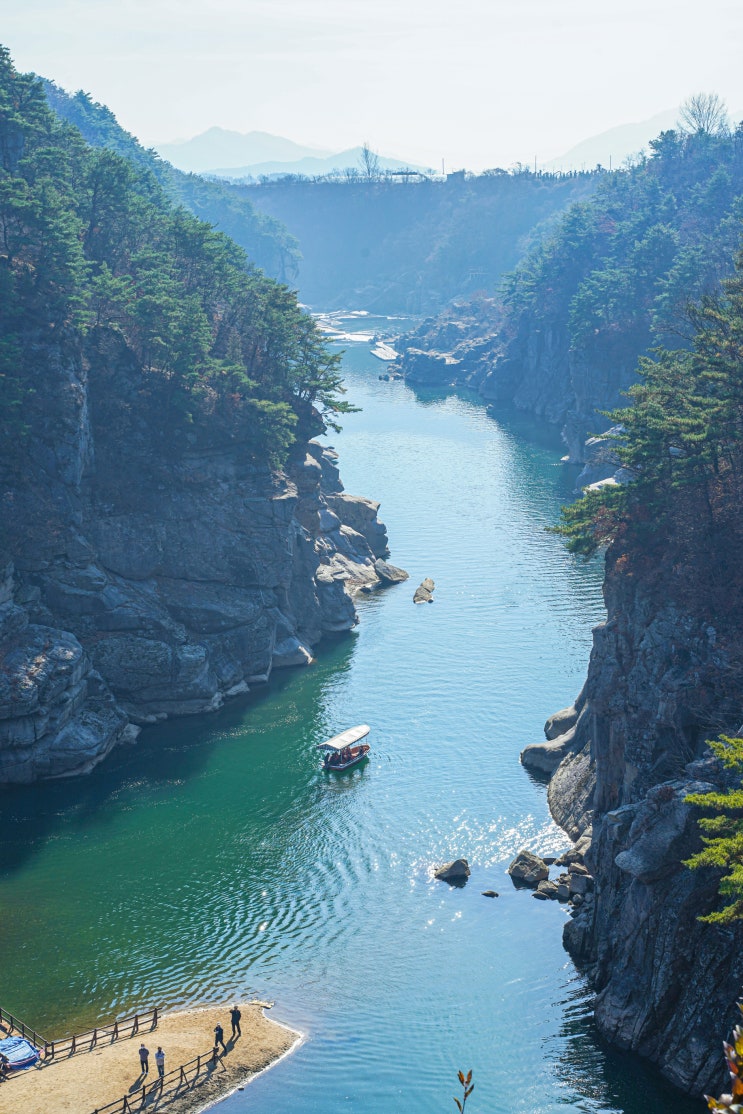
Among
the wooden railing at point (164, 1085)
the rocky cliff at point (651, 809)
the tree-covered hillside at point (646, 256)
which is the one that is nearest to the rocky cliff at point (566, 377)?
the tree-covered hillside at point (646, 256)

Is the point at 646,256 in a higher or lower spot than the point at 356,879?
higher

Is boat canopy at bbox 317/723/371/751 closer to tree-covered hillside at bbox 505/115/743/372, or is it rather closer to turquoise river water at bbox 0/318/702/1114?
turquoise river water at bbox 0/318/702/1114

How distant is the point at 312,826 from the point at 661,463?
1112 inches

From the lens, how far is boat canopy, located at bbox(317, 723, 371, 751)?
74625mm

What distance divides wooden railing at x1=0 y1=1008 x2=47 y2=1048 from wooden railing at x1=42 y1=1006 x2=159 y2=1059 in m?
0.24

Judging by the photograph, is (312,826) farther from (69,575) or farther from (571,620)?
(571,620)

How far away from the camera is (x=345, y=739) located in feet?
248

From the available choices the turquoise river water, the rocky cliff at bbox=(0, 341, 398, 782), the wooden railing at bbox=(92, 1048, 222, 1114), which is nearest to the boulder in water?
the turquoise river water

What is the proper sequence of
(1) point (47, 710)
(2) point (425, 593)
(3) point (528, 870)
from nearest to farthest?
(3) point (528, 870) → (1) point (47, 710) → (2) point (425, 593)

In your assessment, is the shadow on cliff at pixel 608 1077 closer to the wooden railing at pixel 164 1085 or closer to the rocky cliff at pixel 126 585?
the wooden railing at pixel 164 1085

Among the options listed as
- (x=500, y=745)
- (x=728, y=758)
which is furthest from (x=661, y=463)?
(x=728, y=758)

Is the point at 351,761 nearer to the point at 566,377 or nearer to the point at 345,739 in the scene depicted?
the point at 345,739

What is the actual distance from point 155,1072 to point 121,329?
58970 mm

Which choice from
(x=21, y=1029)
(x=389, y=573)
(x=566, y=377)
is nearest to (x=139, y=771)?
(x=21, y=1029)
